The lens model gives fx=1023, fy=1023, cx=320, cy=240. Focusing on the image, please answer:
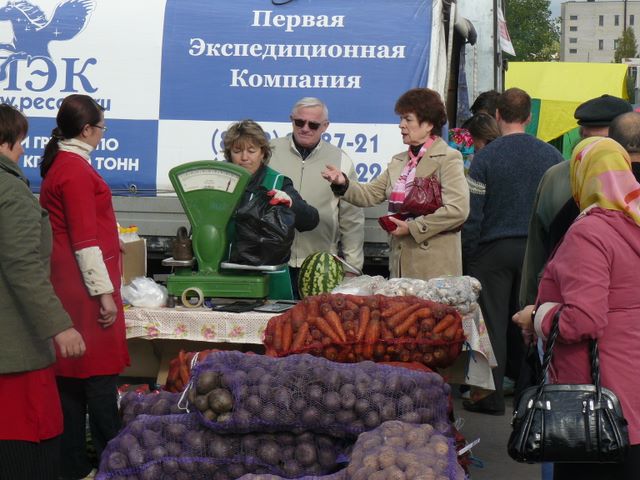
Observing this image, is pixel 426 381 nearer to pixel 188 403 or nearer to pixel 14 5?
pixel 188 403

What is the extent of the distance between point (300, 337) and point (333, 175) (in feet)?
4.52

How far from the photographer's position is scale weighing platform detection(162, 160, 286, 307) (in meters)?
5.28

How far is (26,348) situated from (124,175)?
135 inches

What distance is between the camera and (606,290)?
338 cm

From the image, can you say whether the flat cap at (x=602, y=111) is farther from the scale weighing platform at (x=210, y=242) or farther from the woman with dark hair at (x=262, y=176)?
the scale weighing platform at (x=210, y=242)

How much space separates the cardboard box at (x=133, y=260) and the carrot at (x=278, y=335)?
53.6 inches

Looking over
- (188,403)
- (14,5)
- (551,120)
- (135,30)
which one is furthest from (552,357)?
(551,120)

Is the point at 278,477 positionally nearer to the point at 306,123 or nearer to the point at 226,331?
the point at 226,331

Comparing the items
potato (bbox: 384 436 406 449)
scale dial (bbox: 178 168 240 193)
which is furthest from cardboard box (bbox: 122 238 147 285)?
potato (bbox: 384 436 406 449)

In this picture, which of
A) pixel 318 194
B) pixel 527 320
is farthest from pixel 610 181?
pixel 318 194

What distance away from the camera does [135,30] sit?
7.27 m

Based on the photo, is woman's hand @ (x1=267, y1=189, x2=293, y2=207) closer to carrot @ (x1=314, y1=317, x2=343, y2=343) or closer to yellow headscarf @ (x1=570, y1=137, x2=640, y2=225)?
carrot @ (x1=314, y1=317, x2=343, y2=343)

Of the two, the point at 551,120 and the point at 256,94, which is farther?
the point at 551,120

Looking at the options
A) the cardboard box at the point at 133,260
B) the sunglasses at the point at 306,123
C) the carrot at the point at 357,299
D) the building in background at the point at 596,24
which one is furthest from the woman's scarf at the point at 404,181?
the building in background at the point at 596,24
